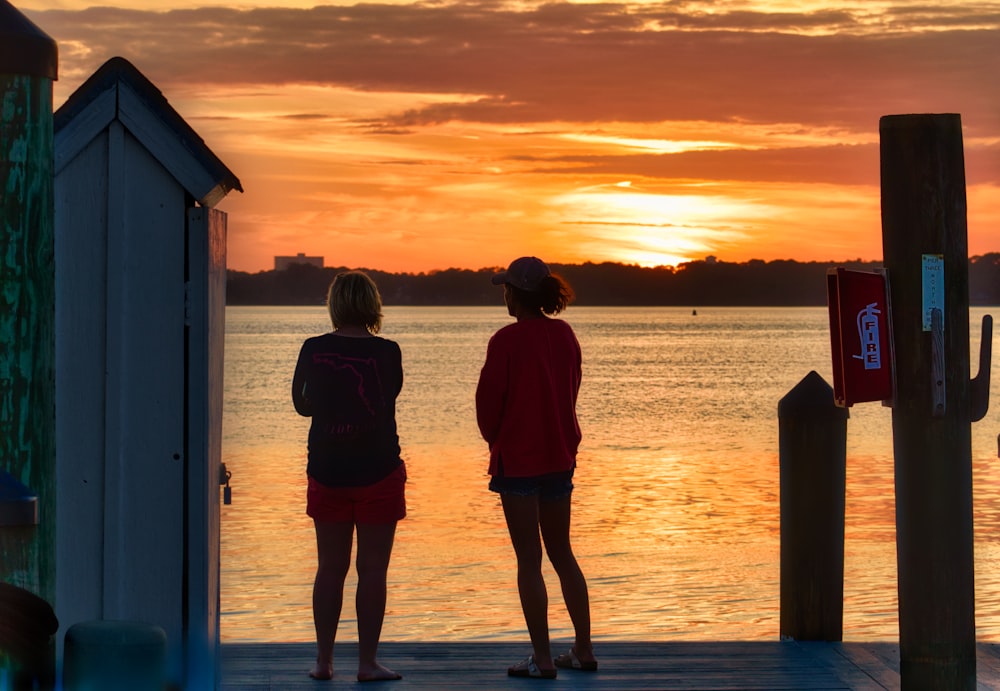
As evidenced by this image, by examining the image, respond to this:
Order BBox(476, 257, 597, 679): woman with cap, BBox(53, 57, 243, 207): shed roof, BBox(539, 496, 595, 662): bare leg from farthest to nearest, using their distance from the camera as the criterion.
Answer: BBox(539, 496, 595, 662): bare leg < BBox(476, 257, 597, 679): woman with cap < BBox(53, 57, 243, 207): shed roof

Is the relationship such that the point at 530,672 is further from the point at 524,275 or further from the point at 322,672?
the point at 524,275

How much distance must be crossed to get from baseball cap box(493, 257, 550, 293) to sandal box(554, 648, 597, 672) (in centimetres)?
171

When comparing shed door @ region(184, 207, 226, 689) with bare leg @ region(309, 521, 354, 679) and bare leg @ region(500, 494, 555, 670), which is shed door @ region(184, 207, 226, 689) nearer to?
bare leg @ region(309, 521, 354, 679)

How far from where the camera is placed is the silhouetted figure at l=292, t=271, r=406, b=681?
18.1 ft

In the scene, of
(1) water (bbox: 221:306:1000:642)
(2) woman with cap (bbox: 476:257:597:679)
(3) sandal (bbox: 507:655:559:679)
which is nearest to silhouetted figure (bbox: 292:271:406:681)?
(2) woman with cap (bbox: 476:257:597:679)

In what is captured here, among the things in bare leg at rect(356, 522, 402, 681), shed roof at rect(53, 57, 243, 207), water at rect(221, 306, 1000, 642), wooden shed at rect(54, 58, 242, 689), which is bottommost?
water at rect(221, 306, 1000, 642)

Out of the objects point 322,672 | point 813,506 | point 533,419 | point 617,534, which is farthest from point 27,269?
point 617,534

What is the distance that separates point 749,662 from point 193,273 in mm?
3293

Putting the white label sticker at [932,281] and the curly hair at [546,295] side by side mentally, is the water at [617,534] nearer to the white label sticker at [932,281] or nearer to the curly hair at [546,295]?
the curly hair at [546,295]

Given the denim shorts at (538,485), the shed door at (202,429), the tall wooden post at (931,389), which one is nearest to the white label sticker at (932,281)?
the tall wooden post at (931,389)

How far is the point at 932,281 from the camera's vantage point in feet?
15.4

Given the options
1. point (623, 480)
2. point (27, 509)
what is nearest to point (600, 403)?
point (623, 480)

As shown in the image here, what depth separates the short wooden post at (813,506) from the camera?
6.57m

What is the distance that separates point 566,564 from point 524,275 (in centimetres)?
131
